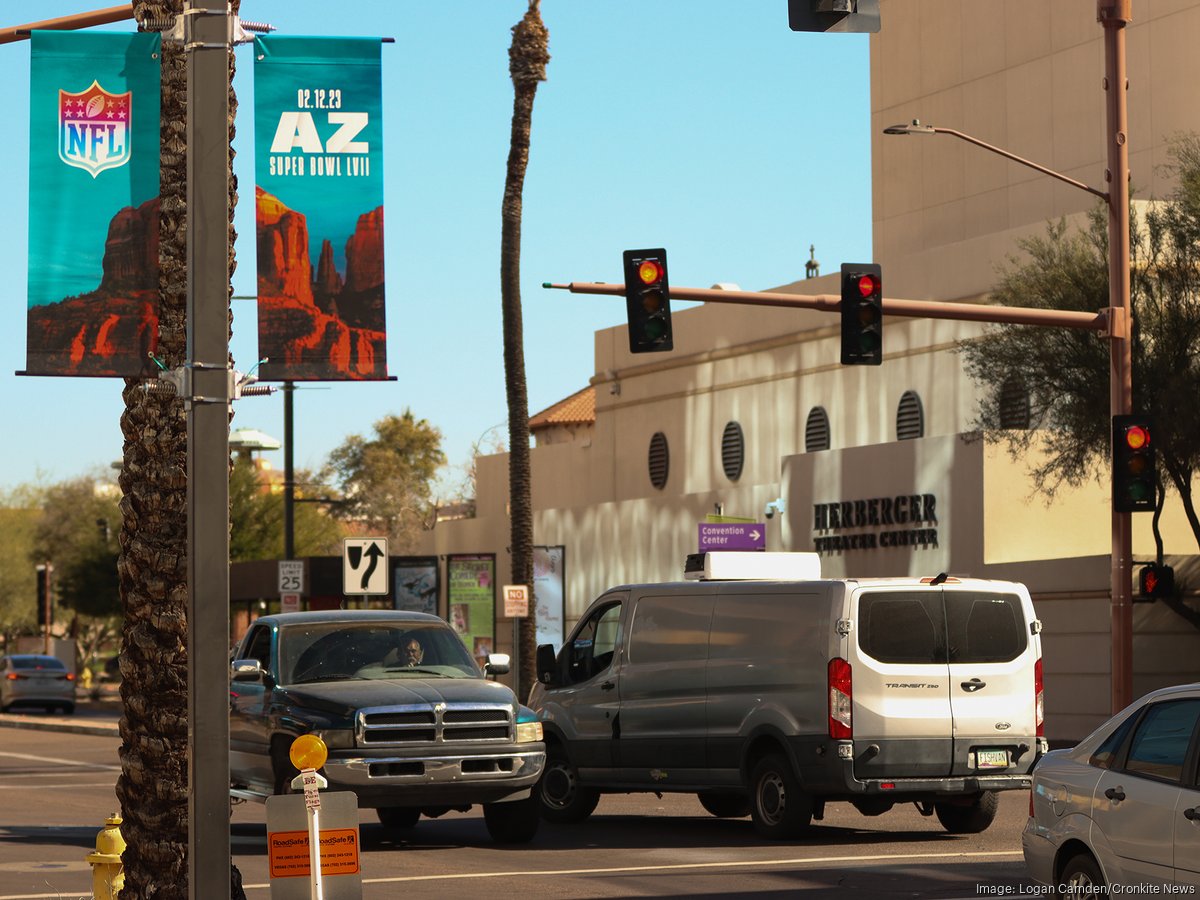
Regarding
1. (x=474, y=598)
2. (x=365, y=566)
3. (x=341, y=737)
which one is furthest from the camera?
(x=474, y=598)

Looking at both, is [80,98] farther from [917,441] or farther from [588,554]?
[588,554]

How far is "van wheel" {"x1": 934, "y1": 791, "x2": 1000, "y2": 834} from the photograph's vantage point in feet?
58.4

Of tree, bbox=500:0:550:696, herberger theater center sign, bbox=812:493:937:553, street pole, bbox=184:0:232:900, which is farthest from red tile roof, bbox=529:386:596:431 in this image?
street pole, bbox=184:0:232:900

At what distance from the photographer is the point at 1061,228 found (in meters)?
32.8

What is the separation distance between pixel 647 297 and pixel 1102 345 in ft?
38.5

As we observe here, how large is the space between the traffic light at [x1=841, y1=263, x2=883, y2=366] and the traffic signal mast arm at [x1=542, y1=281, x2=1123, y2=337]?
258mm

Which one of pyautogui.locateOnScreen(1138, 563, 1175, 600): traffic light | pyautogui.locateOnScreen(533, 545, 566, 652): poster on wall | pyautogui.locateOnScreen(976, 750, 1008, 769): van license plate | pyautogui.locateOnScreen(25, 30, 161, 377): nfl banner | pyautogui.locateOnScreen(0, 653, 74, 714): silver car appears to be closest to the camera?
pyautogui.locateOnScreen(25, 30, 161, 377): nfl banner

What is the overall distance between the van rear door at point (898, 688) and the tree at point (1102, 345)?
13.5 meters

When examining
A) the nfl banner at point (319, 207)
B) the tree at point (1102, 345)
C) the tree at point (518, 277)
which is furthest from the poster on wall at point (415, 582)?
the nfl banner at point (319, 207)

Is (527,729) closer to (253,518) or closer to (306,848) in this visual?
(306,848)

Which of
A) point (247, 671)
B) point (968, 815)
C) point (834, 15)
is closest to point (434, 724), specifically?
point (247, 671)

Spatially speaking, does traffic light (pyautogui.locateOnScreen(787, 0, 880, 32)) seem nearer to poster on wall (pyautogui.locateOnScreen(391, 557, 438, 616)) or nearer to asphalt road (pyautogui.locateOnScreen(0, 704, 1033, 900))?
asphalt road (pyautogui.locateOnScreen(0, 704, 1033, 900))

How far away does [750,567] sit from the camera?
1897 cm

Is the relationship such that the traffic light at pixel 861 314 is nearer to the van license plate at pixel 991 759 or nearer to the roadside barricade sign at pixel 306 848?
the van license plate at pixel 991 759
